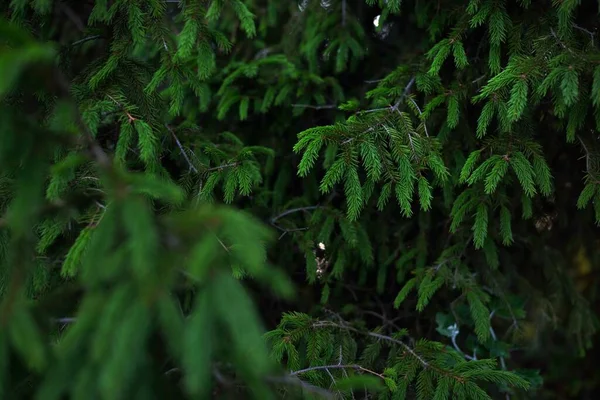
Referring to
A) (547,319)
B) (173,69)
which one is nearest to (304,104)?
(173,69)

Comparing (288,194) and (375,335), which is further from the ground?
(288,194)

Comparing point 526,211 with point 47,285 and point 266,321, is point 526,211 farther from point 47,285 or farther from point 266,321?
point 47,285

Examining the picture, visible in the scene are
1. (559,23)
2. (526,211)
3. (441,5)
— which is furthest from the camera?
(441,5)

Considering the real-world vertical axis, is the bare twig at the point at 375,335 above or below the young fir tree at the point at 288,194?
below

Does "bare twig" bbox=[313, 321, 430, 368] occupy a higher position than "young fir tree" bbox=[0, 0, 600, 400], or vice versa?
"young fir tree" bbox=[0, 0, 600, 400]

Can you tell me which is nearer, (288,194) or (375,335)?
(375,335)

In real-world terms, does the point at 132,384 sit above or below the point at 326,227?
above

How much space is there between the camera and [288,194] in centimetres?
341

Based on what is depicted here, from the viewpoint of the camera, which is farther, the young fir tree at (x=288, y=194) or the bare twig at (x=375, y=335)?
the bare twig at (x=375, y=335)

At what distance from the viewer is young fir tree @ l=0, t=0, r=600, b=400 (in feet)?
3.92

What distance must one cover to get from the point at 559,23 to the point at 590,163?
1.99 ft

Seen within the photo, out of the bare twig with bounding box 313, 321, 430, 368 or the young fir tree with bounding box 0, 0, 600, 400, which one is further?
the bare twig with bounding box 313, 321, 430, 368

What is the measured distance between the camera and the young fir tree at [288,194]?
3.92ft

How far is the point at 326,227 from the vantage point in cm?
285
